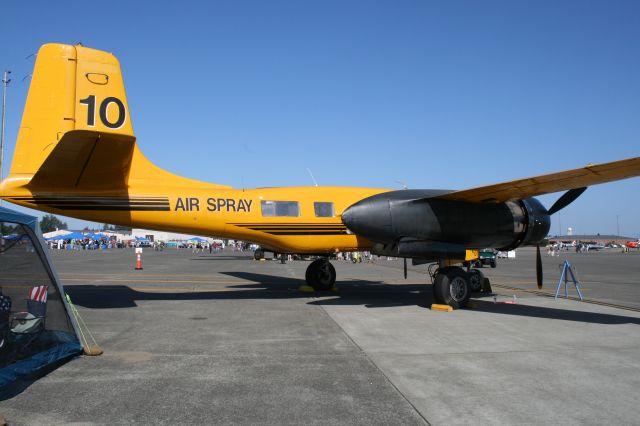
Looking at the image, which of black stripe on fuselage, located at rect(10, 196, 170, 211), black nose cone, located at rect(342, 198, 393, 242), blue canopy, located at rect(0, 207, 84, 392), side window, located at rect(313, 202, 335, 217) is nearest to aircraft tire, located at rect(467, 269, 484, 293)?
black nose cone, located at rect(342, 198, 393, 242)

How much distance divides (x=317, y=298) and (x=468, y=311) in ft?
16.4

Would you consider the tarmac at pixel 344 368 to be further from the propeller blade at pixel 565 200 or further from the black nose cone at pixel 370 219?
the propeller blade at pixel 565 200

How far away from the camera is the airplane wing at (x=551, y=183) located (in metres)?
10.9

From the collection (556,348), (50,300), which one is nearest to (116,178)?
(50,300)

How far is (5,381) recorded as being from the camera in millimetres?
5969

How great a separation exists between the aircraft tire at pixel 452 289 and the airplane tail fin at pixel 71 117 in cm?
888

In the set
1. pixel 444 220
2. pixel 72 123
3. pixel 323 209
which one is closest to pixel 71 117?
pixel 72 123

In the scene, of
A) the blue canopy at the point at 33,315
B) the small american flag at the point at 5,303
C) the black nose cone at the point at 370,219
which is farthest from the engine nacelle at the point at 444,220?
the small american flag at the point at 5,303

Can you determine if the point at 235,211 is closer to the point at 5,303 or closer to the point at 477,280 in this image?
the point at 5,303

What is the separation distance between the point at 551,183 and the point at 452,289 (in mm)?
3863

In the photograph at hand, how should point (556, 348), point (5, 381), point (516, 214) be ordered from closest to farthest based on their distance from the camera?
1. point (5, 381)
2. point (556, 348)
3. point (516, 214)

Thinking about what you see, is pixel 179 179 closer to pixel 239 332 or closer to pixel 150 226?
pixel 150 226

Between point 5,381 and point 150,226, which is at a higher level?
point 150,226

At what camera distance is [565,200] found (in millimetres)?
15609
